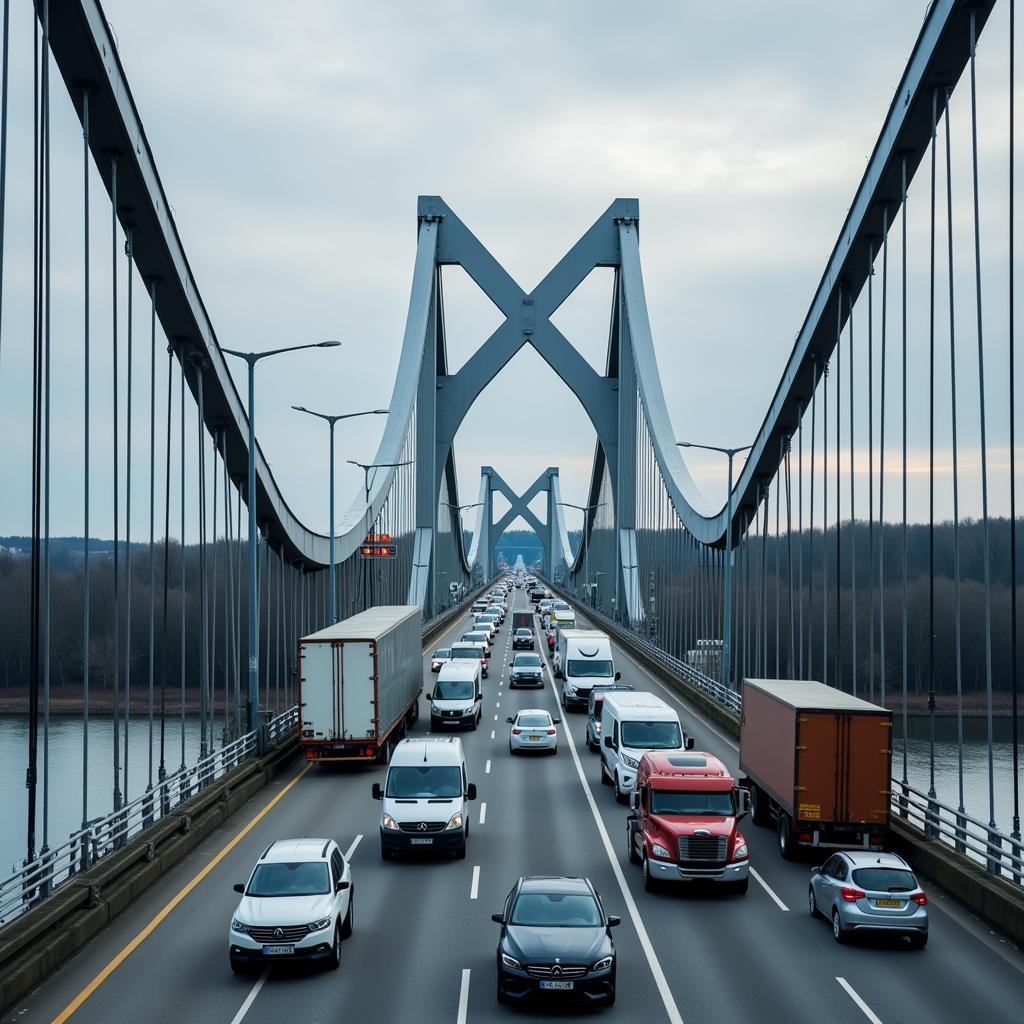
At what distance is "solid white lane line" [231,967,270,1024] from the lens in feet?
49.3

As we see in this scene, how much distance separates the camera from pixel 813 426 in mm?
41656

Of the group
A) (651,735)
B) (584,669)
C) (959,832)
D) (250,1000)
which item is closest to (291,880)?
(250,1000)

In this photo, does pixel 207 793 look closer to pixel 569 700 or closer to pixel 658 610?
pixel 569 700

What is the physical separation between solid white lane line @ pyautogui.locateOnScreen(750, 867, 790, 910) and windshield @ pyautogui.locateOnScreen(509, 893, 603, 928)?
5.37m

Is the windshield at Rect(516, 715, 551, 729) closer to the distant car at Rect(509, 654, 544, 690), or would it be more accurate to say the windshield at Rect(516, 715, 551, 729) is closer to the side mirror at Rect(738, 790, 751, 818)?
the side mirror at Rect(738, 790, 751, 818)

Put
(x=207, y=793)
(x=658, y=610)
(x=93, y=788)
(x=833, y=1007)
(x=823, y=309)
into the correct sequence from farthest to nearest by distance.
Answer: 1. (x=658, y=610)
2. (x=93, y=788)
3. (x=823, y=309)
4. (x=207, y=793)
5. (x=833, y=1007)

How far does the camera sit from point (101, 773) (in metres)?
51.1

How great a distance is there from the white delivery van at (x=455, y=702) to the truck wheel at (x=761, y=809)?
16.2 m

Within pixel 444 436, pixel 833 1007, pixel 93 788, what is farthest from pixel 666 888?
pixel 444 436

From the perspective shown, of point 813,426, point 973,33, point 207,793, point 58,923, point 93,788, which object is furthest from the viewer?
point 93,788

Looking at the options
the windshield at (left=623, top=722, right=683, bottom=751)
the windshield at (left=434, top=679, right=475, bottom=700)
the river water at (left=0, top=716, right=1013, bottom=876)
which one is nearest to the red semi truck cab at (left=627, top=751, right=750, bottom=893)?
the windshield at (left=623, top=722, right=683, bottom=751)

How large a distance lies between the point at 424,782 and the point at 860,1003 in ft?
36.3

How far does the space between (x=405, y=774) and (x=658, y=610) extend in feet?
199

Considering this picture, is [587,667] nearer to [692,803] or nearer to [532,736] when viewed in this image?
[532,736]
